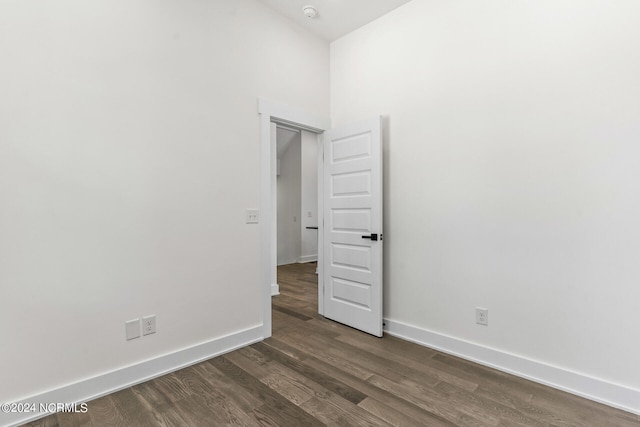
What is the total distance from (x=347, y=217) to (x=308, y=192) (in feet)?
13.0

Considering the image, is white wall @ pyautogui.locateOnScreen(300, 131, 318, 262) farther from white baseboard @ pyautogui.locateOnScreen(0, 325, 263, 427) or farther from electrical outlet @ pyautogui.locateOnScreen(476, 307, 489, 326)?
electrical outlet @ pyautogui.locateOnScreen(476, 307, 489, 326)

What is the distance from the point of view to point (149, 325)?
2172 millimetres

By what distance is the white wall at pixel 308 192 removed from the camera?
695 cm

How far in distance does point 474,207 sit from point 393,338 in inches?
56.7

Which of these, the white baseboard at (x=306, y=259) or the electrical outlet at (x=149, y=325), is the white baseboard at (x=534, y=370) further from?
the white baseboard at (x=306, y=259)

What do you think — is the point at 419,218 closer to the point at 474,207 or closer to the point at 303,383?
the point at 474,207

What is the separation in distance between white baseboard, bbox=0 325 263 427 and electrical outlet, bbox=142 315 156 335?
0.20 meters

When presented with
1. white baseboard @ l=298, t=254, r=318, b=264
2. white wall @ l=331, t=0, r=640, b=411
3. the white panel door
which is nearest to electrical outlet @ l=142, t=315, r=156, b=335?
the white panel door

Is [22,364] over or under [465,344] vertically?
over

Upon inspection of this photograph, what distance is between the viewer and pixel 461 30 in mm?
2508

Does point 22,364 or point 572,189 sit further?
point 572,189

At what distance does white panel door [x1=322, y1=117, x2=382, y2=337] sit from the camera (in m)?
2.90

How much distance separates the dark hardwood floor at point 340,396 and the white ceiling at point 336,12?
127 inches

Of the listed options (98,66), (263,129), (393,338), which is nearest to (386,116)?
(263,129)
